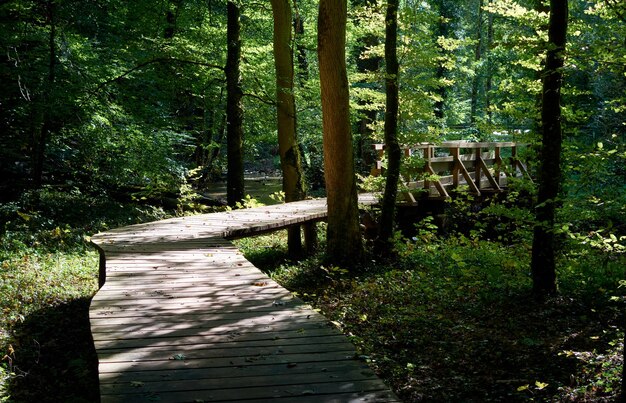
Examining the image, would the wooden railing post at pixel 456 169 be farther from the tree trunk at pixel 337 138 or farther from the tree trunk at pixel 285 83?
the tree trunk at pixel 337 138

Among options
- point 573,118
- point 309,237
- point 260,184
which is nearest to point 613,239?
point 573,118

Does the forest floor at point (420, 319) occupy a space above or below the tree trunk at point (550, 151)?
below

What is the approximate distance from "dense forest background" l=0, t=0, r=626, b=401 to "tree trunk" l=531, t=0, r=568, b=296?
24 centimetres

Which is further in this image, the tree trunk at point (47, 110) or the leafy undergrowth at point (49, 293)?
the tree trunk at point (47, 110)

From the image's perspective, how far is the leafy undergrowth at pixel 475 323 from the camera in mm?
5148

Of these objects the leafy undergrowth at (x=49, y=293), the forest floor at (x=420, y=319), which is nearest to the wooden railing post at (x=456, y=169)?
the forest floor at (x=420, y=319)

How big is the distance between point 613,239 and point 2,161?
14369 millimetres

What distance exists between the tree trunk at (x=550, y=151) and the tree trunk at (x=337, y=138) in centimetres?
336

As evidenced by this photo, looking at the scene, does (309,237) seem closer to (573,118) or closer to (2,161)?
(573,118)

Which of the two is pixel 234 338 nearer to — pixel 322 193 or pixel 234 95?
pixel 234 95

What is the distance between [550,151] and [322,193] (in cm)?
1565

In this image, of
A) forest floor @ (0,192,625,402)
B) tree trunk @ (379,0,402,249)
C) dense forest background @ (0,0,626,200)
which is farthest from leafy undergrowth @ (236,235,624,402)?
dense forest background @ (0,0,626,200)

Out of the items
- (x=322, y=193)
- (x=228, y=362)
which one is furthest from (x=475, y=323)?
(x=322, y=193)

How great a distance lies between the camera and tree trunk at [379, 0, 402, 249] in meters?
9.93
